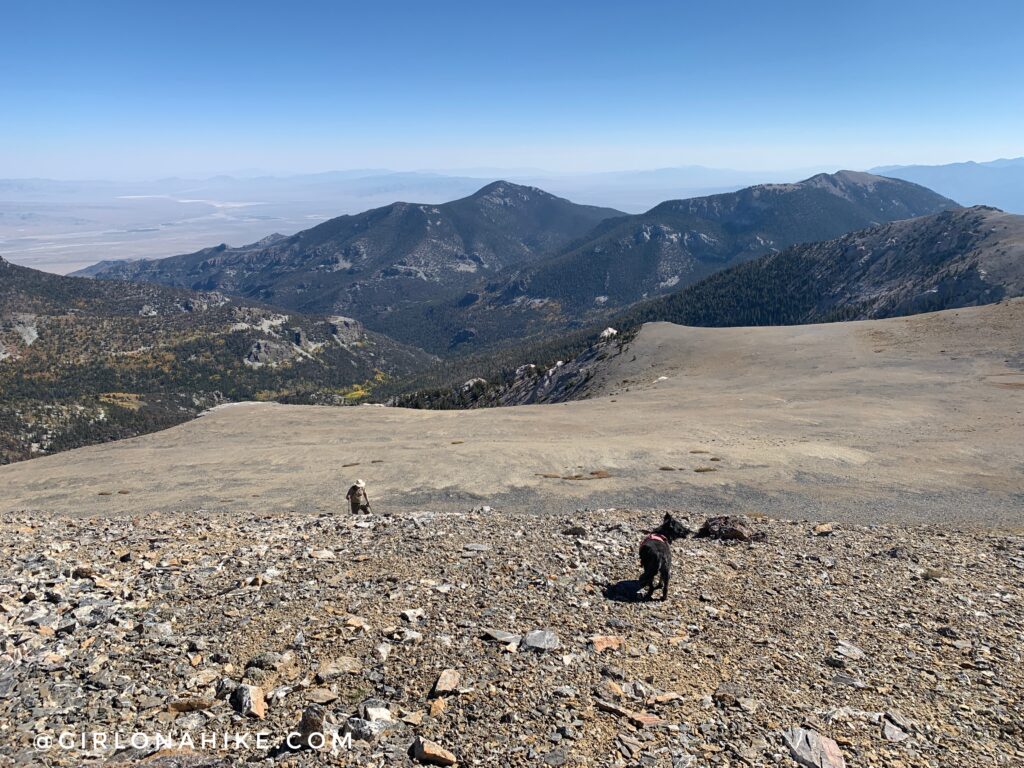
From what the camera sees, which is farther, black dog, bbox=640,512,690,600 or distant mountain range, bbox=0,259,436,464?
distant mountain range, bbox=0,259,436,464

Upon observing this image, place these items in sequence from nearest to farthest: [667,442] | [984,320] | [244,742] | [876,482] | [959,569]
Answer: [244,742], [959,569], [876,482], [667,442], [984,320]

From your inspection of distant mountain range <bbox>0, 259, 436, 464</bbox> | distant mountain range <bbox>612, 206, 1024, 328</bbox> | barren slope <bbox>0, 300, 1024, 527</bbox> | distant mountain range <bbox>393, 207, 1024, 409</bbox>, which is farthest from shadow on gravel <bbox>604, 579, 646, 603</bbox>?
distant mountain range <bbox>612, 206, 1024, 328</bbox>

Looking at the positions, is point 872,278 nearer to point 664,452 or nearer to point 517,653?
point 664,452

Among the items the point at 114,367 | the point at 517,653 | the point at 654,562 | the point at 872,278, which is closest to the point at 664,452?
the point at 654,562

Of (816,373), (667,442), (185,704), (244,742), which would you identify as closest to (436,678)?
(244,742)

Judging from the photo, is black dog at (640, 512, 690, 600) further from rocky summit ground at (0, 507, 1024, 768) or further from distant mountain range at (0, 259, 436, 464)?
distant mountain range at (0, 259, 436, 464)

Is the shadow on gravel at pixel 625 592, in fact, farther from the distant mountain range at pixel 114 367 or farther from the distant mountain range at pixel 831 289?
the distant mountain range at pixel 114 367

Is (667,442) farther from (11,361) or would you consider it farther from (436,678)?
(11,361)

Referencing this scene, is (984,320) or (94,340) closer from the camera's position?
(984,320)
